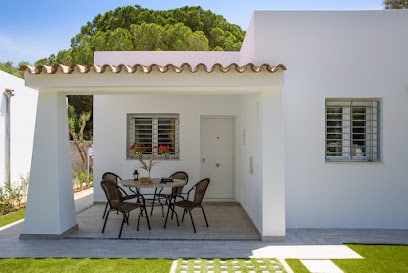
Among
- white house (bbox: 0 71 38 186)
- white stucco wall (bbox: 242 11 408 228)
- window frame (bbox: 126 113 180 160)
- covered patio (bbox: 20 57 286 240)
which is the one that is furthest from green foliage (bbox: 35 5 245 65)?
covered patio (bbox: 20 57 286 240)

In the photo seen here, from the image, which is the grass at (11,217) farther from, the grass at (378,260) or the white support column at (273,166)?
the grass at (378,260)

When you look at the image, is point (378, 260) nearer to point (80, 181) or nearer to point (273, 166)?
point (273, 166)

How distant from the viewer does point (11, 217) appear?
389 inches

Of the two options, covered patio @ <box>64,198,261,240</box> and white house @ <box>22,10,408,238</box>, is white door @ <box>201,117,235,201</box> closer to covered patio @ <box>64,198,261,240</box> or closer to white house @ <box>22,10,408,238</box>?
covered patio @ <box>64,198,261,240</box>

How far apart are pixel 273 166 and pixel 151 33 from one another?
598 inches

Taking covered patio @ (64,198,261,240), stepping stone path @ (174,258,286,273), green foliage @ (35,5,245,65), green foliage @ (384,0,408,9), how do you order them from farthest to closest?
green foliage @ (384,0,408,9) → green foliage @ (35,5,245,65) → covered patio @ (64,198,261,240) → stepping stone path @ (174,258,286,273)

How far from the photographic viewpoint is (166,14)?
24.3 metres

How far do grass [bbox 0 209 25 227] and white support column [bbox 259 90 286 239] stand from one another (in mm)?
6311

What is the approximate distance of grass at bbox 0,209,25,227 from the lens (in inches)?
364

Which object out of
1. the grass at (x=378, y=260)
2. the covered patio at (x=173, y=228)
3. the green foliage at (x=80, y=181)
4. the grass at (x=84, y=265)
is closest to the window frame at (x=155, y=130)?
the covered patio at (x=173, y=228)

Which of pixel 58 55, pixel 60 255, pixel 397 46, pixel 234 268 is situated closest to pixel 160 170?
pixel 60 255

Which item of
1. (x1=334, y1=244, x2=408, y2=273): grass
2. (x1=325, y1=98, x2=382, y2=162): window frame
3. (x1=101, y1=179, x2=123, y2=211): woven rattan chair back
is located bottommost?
(x1=334, y1=244, x2=408, y2=273): grass

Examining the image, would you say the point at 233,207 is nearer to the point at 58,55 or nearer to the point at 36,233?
the point at 36,233

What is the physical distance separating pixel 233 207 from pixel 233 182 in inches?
50.8
